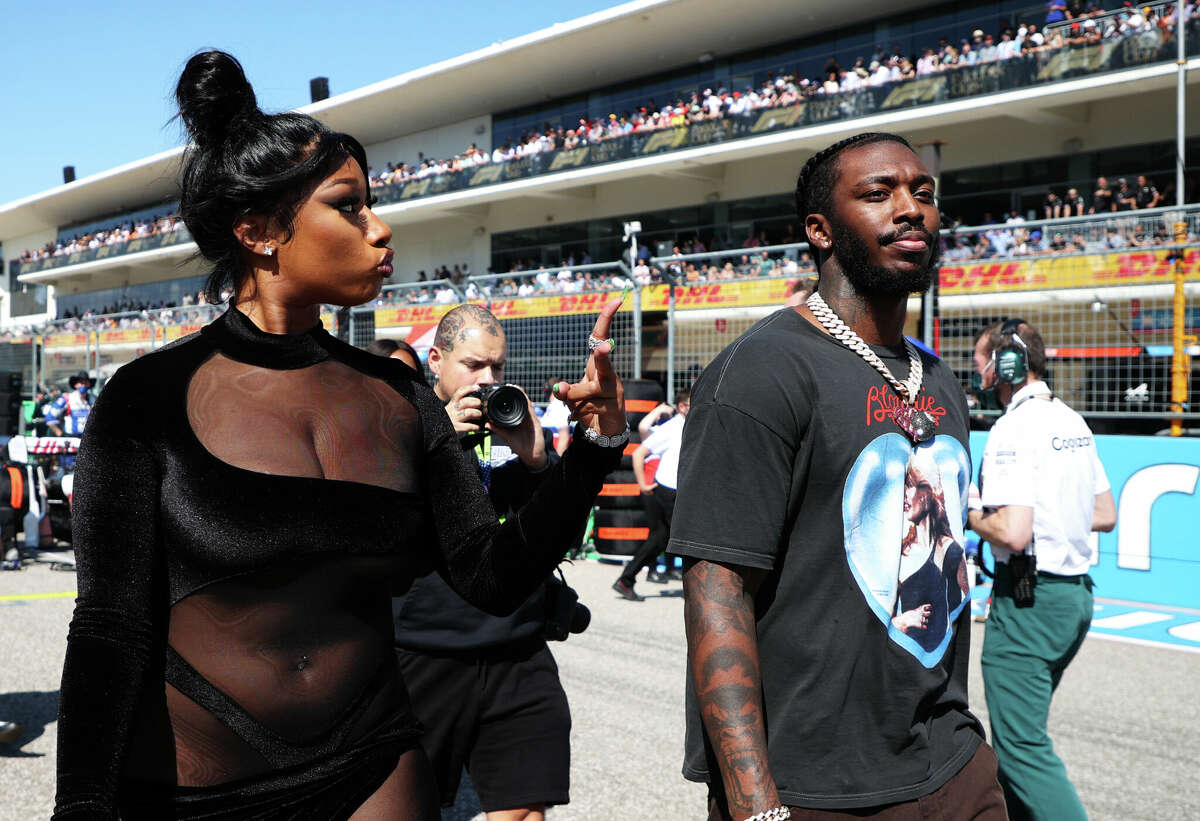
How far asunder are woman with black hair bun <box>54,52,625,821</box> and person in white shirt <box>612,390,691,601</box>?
7.25 m

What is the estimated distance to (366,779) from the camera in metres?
1.85

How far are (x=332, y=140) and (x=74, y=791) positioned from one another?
116 centimetres

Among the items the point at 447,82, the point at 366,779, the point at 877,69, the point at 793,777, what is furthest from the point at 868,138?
the point at 447,82

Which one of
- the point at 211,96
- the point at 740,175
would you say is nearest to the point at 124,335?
the point at 740,175

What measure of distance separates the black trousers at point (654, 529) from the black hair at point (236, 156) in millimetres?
7661

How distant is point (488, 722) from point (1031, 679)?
1.79 meters

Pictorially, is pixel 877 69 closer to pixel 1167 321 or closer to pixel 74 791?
pixel 1167 321

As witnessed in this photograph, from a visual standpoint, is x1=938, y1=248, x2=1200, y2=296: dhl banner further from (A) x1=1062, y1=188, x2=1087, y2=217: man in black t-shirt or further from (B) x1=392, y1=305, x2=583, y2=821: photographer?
(A) x1=1062, y1=188, x2=1087, y2=217: man in black t-shirt

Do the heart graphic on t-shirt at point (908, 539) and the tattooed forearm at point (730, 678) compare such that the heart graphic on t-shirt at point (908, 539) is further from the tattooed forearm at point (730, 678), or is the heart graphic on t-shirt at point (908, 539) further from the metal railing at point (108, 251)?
the metal railing at point (108, 251)

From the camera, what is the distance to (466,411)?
314cm

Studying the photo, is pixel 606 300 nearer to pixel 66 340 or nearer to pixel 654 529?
pixel 654 529

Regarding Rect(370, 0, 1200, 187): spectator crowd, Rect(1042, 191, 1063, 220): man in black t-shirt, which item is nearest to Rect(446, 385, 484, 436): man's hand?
Rect(370, 0, 1200, 187): spectator crowd

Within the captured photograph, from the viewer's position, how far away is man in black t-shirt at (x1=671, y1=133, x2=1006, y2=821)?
1.97m

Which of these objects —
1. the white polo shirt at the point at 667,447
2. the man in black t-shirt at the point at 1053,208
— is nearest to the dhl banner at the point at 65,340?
the white polo shirt at the point at 667,447
